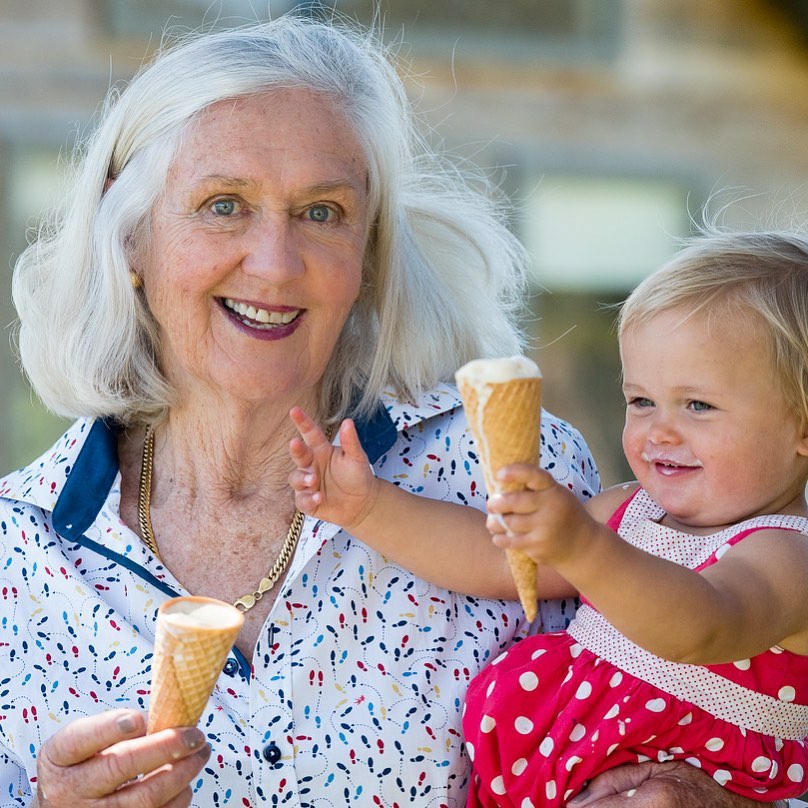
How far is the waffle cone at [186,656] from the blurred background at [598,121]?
555 centimetres

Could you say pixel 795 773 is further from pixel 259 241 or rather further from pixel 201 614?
pixel 259 241

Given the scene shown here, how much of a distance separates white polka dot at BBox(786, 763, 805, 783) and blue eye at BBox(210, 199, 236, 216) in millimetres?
1481

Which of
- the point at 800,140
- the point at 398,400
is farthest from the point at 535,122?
the point at 398,400

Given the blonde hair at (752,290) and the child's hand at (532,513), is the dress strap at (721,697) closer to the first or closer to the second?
the blonde hair at (752,290)

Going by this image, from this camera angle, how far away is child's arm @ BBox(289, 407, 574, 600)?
2.21 metres

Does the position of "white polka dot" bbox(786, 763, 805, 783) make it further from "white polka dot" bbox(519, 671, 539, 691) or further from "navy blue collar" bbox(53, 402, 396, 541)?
"navy blue collar" bbox(53, 402, 396, 541)

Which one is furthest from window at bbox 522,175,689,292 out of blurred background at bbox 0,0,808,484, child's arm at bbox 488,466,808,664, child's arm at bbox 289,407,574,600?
child's arm at bbox 488,466,808,664

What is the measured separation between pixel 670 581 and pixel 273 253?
1069mm

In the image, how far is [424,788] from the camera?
2336 mm

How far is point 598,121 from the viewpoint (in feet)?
24.2

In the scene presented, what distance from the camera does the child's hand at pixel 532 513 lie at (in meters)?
1.59

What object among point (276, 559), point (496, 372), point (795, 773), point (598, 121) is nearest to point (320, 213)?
point (276, 559)

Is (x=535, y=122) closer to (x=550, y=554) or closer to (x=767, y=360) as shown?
(x=767, y=360)

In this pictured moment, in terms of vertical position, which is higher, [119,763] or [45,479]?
[45,479]
